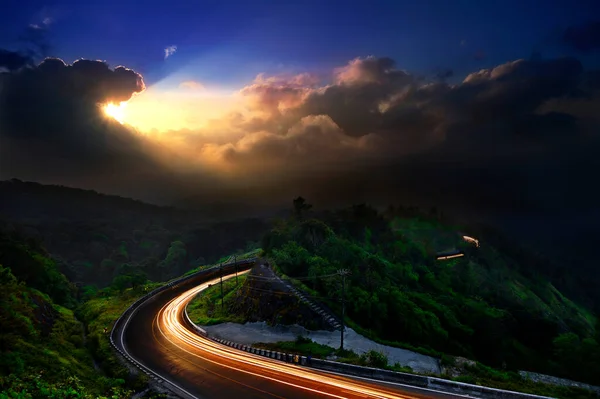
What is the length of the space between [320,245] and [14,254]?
51361 mm

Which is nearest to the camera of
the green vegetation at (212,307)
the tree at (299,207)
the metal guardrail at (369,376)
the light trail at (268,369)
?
the metal guardrail at (369,376)

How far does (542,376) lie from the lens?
45562 mm

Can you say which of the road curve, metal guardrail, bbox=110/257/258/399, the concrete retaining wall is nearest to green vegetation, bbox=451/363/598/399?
the concrete retaining wall

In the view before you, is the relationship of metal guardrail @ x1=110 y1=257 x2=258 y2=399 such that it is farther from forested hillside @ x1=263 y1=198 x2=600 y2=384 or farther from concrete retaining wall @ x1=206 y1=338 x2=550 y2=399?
forested hillside @ x1=263 y1=198 x2=600 y2=384

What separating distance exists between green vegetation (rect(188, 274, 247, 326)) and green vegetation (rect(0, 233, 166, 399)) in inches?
478

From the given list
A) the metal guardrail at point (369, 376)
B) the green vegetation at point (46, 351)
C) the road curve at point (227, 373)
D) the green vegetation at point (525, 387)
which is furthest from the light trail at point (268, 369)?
the green vegetation at point (46, 351)

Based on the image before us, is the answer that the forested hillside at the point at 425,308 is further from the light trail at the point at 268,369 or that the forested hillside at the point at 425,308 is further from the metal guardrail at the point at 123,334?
the metal guardrail at the point at 123,334

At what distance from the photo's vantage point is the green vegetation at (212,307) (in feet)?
154

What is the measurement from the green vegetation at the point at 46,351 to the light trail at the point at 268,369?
678 cm

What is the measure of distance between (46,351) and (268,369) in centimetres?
1937

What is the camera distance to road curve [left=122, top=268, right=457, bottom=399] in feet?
71.3

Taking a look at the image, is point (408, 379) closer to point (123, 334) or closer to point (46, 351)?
point (46, 351)

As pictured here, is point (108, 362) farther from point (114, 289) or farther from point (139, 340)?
point (114, 289)

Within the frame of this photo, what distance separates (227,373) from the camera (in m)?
27.4
